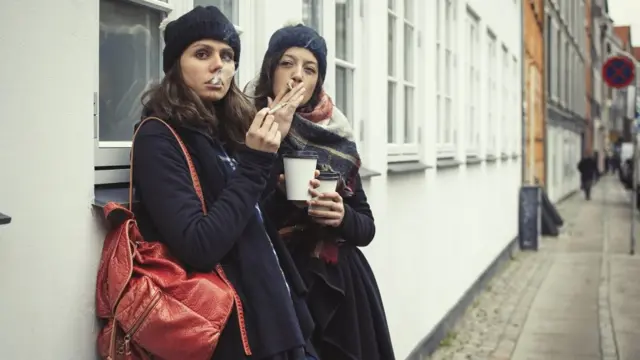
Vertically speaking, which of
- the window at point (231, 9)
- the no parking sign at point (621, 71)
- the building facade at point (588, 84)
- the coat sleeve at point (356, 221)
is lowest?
the coat sleeve at point (356, 221)

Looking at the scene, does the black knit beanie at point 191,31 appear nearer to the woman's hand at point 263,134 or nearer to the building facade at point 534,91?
the woman's hand at point 263,134

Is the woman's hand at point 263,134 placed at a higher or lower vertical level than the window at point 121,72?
lower

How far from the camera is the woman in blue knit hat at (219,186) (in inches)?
79.2

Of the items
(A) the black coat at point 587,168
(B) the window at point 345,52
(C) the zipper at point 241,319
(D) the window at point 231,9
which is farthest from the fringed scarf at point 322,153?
(A) the black coat at point 587,168

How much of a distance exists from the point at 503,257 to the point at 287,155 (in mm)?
10205

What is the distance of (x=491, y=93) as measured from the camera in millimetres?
11703

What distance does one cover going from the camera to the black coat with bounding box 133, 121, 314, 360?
6.56 ft

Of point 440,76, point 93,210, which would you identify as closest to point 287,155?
point 93,210

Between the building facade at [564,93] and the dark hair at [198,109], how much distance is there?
22506mm

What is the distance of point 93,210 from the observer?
2256 mm

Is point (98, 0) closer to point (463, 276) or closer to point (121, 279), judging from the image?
point (121, 279)

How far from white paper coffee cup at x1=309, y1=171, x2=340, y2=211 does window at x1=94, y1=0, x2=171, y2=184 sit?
561 mm

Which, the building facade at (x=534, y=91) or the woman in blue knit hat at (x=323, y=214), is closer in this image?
the woman in blue knit hat at (x=323, y=214)

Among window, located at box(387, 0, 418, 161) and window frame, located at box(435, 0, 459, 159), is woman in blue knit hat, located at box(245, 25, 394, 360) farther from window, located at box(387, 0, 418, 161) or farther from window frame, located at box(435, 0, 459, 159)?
window frame, located at box(435, 0, 459, 159)
